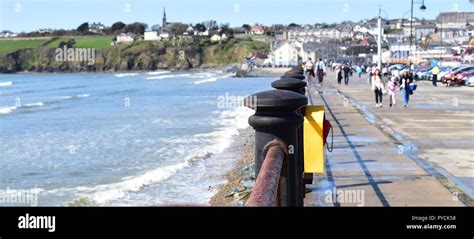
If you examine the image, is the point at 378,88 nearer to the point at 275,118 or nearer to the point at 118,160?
the point at 118,160

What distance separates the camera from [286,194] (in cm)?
439

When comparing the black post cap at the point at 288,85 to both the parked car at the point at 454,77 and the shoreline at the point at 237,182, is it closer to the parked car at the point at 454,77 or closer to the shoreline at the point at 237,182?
the shoreline at the point at 237,182

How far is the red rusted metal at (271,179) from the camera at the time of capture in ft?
9.97

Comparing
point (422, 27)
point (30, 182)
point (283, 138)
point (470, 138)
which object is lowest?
point (30, 182)

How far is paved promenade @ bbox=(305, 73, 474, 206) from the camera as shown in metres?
7.91

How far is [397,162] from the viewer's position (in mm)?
10555

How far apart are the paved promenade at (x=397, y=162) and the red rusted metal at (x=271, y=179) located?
10.7 ft

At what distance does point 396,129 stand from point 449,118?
3.90 m

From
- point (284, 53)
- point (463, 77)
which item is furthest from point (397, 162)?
point (284, 53)

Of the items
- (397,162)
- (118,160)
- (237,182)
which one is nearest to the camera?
(397,162)

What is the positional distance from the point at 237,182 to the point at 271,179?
30.8 feet

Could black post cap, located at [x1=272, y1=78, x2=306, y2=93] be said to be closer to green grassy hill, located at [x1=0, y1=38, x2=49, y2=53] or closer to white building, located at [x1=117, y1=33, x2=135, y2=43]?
green grassy hill, located at [x1=0, y1=38, x2=49, y2=53]
